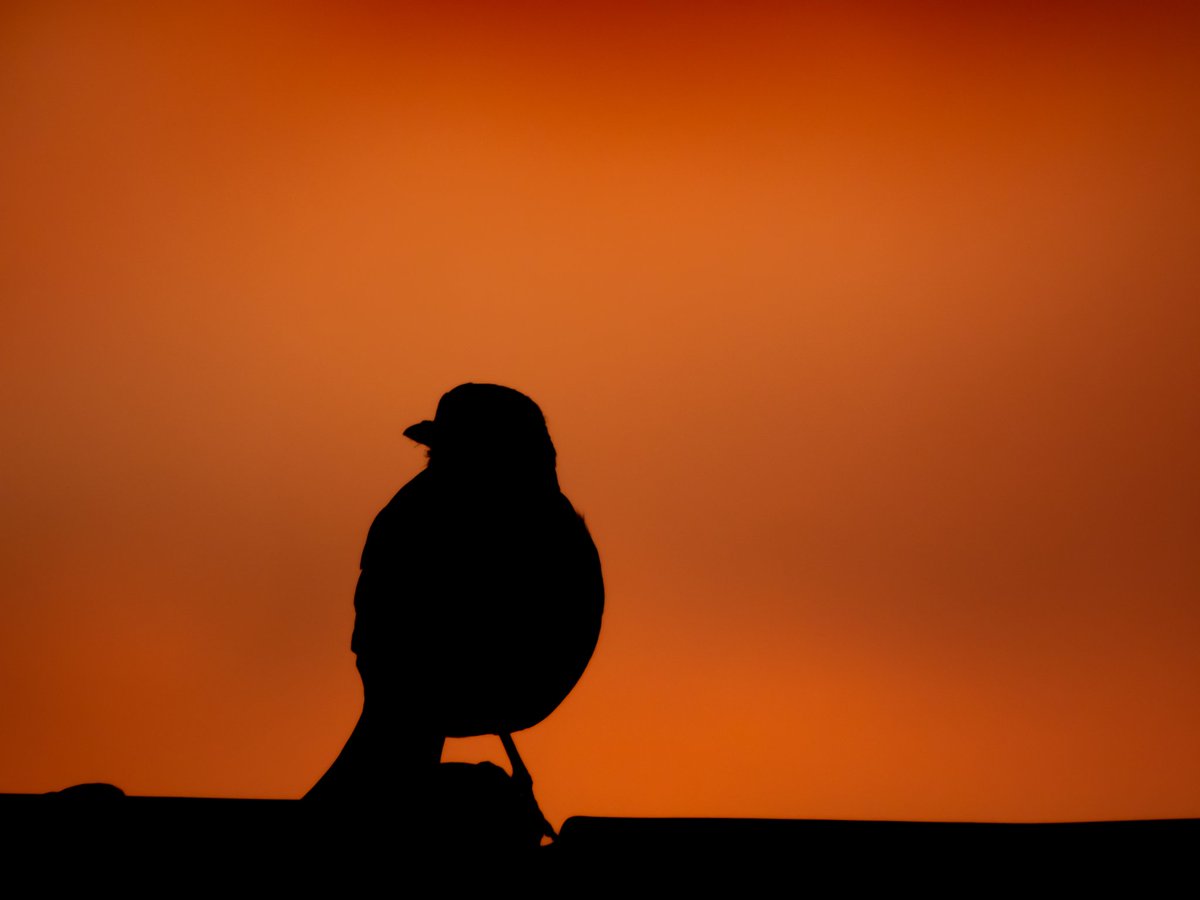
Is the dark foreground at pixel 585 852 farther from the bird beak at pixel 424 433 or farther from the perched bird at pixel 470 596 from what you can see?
the bird beak at pixel 424 433

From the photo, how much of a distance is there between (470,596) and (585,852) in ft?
0.79

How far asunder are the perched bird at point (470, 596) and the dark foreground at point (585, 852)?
4.9 inches

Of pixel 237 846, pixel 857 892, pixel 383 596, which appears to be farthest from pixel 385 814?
pixel 857 892

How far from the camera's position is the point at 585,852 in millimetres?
553

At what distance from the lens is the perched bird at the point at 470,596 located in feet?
2.39

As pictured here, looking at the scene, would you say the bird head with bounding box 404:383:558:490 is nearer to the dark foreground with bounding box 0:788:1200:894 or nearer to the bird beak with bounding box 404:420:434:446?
the bird beak with bounding box 404:420:434:446

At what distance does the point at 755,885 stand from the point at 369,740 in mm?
333

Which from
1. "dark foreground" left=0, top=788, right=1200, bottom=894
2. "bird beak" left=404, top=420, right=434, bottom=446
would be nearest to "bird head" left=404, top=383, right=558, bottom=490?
"bird beak" left=404, top=420, right=434, bottom=446

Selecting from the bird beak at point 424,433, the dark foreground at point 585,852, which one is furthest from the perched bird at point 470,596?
the dark foreground at point 585,852

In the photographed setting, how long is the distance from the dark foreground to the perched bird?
0.12m

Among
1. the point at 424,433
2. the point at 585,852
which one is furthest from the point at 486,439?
the point at 585,852

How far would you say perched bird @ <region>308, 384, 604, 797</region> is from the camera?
730mm

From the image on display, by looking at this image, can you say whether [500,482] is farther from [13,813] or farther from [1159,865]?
[1159,865]

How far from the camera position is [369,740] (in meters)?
0.72
